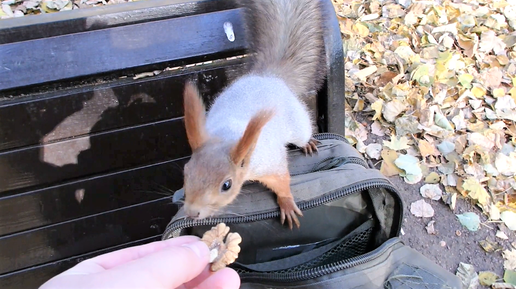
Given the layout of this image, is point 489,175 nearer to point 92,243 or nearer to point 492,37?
point 492,37

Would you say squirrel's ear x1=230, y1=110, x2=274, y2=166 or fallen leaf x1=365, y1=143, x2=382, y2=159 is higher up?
squirrel's ear x1=230, y1=110, x2=274, y2=166

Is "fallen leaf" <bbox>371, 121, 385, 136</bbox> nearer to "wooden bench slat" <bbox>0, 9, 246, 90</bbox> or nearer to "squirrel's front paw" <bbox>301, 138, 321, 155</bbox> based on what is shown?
"squirrel's front paw" <bbox>301, 138, 321, 155</bbox>

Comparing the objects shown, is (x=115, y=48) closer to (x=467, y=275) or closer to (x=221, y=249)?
(x=221, y=249)

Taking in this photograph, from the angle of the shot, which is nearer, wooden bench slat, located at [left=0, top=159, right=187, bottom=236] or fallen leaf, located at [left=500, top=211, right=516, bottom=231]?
wooden bench slat, located at [left=0, top=159, right=187, bottom=236]

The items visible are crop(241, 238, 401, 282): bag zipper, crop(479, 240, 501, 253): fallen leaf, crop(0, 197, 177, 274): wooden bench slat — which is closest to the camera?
crop(241, 238, 401, 282): bag zipper

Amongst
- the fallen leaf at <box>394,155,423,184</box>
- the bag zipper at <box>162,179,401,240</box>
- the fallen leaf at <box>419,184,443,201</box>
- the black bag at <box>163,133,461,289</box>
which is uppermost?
the bag zipper at <box>162,179,401,240</box>

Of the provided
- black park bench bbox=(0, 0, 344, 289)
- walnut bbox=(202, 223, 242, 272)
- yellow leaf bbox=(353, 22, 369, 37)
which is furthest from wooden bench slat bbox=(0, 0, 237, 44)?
yellow leaf bbox=(353, 22, 369, 37)

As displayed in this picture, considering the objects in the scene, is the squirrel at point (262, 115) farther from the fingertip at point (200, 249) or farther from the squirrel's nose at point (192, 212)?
the fingertip at point (200, 249)

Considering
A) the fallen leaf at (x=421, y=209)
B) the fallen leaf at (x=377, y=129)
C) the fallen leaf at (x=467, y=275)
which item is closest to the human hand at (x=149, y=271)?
the fallen leaf at (x=467, y=275)
